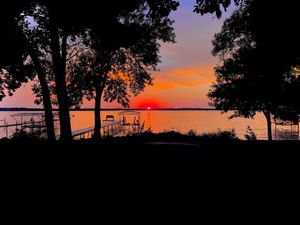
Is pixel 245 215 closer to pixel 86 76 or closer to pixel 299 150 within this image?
pixel 299 150

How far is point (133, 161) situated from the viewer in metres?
10.4

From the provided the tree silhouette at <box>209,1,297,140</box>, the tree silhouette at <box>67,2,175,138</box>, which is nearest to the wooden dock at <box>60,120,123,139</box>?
the tree silhouette at <box>67,2,175,138</box>

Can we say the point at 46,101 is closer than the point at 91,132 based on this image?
Yes

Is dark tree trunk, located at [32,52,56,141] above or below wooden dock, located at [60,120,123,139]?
above

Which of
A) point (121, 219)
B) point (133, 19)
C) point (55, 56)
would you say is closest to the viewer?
point (121, 219)

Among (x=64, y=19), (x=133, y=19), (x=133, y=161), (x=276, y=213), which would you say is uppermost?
(x=133, y=19)

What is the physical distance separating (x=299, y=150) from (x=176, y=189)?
334 inches

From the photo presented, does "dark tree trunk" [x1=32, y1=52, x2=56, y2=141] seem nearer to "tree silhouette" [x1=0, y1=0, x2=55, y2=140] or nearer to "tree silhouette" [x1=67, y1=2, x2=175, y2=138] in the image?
"tree silhouette" [x1=0, y1=0, x2=55, y2=140]

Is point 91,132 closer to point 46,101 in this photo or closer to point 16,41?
point 46,101

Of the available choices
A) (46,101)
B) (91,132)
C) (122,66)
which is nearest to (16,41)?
(46,101)

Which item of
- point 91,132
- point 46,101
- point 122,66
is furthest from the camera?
point 91,132

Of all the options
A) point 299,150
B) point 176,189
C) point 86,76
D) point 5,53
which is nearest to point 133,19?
point 86,76

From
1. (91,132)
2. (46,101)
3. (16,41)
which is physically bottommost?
(91,132)

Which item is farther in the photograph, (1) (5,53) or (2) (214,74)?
(2) (214,74)
